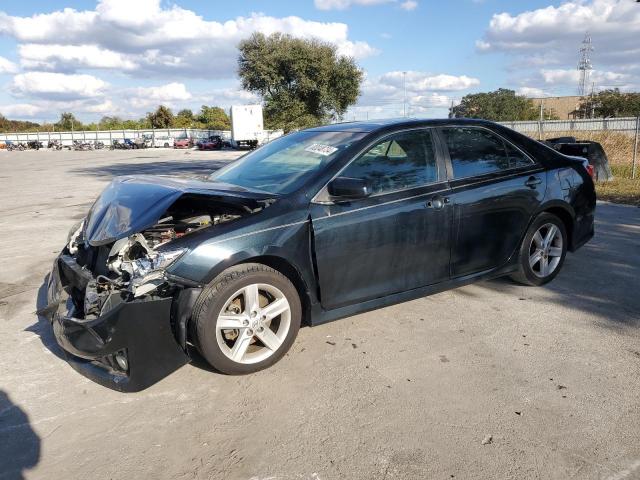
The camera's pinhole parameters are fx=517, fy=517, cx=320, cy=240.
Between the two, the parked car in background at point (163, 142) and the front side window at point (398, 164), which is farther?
the parked car in background at point (163, 142)

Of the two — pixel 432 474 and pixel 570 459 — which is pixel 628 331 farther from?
pixel 432 474

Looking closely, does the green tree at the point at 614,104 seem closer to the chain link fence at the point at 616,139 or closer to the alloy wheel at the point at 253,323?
the chain link fence at the point at 616,139

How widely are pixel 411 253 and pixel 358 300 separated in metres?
0.58

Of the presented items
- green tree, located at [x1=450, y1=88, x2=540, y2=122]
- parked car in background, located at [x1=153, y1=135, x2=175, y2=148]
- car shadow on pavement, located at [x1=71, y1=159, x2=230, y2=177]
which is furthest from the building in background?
car shadow on pavement, located at [x1=71, y1=159, x2=230, y2=177]

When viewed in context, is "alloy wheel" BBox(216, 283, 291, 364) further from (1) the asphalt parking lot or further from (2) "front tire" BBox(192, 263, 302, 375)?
(1) the asphalt parking lot

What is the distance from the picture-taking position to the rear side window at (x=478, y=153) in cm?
439

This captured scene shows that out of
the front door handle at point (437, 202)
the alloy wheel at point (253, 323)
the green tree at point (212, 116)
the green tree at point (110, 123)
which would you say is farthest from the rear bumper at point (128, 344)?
the green tree at point (110, 123)

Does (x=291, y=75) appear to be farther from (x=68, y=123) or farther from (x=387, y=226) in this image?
(x=68, y=123)

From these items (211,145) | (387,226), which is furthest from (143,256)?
(211,145)

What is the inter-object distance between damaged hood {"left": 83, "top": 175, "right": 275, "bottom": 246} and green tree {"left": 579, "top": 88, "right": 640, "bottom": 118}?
252 feet

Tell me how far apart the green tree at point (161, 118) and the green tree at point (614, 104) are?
2776 inches

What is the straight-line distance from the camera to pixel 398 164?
413 centimetres

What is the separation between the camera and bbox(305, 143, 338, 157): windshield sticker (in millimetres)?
4027

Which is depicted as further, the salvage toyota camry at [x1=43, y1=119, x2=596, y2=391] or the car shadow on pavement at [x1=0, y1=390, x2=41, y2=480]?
the salvage toyota camry at [x1=43, y1=119, x2=596, y2=391]
